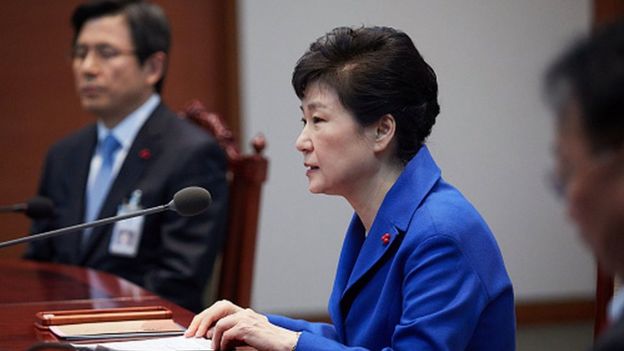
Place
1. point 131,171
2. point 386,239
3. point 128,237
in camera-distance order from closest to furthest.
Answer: point 386,239
point 128,237
point 131,171

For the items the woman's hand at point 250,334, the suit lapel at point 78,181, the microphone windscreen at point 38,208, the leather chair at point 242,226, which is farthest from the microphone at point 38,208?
the woman's hand at point 250,334

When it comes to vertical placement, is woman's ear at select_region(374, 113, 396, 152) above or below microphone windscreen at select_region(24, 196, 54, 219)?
above

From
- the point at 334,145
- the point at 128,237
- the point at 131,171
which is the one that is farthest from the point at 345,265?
the point at 131,171

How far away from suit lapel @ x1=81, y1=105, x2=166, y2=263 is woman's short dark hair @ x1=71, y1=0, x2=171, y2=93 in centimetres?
30

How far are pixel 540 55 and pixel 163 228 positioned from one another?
2.43m

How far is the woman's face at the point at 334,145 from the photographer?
81.0 inches

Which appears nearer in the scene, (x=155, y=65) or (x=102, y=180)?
(x=102, y=180)

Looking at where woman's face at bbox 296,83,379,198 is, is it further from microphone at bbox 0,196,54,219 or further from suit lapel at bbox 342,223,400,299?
microphone at bbox 0,196,54,219

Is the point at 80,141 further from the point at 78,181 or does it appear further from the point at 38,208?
the point at 38,208

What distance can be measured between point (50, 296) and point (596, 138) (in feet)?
6.23

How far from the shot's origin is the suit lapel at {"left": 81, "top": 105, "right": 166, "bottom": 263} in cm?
347

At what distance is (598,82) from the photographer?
98 cm

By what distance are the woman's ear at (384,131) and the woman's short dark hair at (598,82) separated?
1.03 meters

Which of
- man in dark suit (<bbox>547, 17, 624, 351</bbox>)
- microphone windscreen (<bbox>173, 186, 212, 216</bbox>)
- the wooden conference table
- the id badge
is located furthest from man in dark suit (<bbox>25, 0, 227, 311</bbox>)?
man in dark suit (<bbox>547, 17, 624, 351</bbox>)
